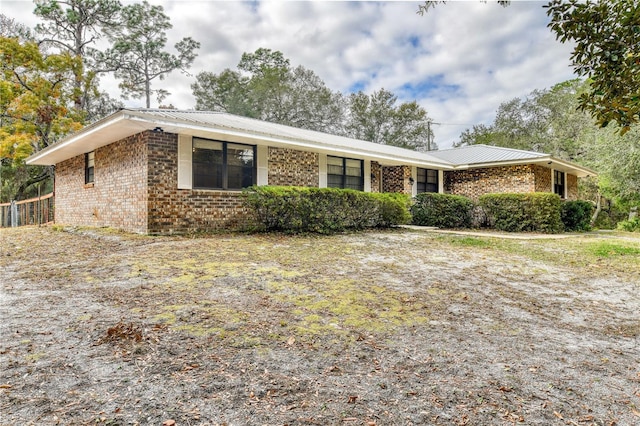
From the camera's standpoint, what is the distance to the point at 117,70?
81.3ft

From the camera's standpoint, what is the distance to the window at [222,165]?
9.51 metres

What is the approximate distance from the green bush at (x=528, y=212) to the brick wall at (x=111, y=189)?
1192 centimetres

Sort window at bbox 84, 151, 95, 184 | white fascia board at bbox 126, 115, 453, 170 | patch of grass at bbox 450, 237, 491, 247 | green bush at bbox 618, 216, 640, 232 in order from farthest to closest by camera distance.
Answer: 1. green bush at bbox 618, 216, 640, 232
2. window at bbox 84, 151, 95, 184
3. patch of grass at bbox 450, 237, 491, 247
4. white fascia board at bbox 126, 115, 453, 170

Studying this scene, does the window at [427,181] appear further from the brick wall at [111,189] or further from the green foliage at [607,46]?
the green foliage at [607,46]

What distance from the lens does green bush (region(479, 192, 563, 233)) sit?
12.8 metres

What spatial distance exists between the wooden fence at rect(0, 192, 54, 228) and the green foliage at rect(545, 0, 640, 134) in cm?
1760

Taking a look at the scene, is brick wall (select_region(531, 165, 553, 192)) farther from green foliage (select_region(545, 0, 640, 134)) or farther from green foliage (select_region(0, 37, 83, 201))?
green foliage (select_region(0, 37, 83, 201))

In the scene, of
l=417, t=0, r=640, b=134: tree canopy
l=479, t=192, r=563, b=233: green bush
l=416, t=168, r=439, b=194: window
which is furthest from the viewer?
l=416, t=168, r=439, b=194: window

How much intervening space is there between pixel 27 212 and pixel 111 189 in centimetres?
927

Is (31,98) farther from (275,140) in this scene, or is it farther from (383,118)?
(383,118)

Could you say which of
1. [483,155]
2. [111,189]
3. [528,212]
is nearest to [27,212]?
[111,189]

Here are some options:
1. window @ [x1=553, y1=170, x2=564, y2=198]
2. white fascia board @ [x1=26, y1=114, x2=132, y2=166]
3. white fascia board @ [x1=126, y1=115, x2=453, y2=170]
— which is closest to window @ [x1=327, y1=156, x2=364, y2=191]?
white fascia board @ [x1=126, y1=115, x2=453, y2=170]

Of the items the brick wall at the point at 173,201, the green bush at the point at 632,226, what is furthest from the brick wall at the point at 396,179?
the green bush at the point at 632,226

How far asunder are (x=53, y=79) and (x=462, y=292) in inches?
819
